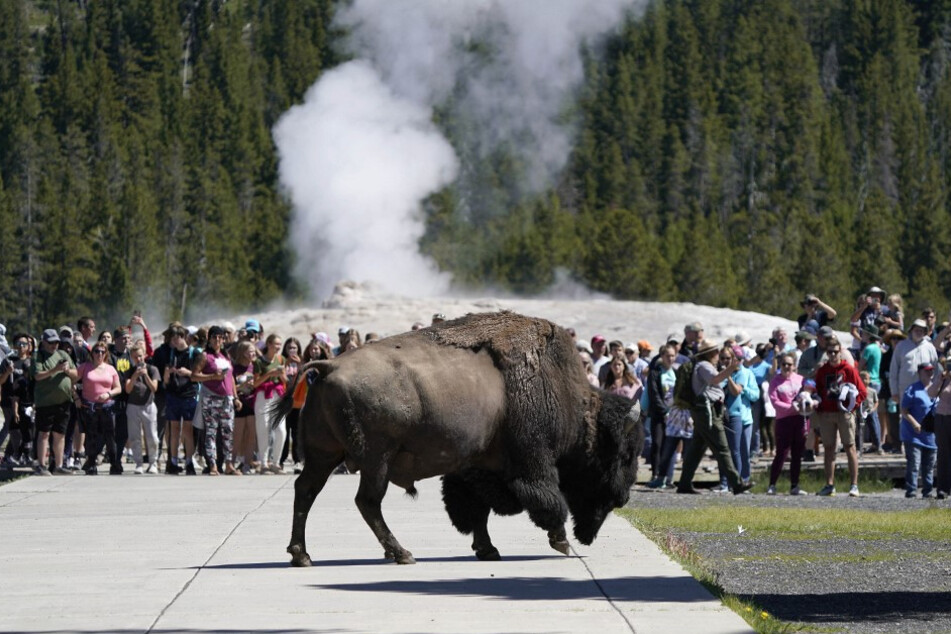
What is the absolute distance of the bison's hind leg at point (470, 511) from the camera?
1020 cm

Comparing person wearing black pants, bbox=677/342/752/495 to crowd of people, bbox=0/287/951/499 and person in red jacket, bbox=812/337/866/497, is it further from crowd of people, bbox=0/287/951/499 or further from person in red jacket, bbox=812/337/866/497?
person in red jacket, bbox=812/337/866/497

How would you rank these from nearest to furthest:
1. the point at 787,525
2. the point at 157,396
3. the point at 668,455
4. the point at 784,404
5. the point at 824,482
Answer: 1. the point at 787,525
2. the point at 784,404
3. the point at 668,455
4. the point at 824,482
5. the point at 157,396

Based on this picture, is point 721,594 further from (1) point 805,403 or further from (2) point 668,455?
(2) point 668,455

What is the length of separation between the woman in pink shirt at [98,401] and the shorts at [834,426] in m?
7.93

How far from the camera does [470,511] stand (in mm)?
10273

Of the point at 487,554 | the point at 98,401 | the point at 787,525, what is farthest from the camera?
the point at 98,401

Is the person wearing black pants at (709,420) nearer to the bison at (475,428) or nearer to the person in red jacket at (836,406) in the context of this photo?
the person in red jacket at (836,406)

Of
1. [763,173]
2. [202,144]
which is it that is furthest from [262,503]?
[763,173]

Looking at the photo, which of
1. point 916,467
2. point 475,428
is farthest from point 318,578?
point 916,467

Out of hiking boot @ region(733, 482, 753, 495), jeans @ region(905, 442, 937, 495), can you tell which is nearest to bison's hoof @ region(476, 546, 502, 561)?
Answer: hiking boot @ region(733, 482, 753, 495)

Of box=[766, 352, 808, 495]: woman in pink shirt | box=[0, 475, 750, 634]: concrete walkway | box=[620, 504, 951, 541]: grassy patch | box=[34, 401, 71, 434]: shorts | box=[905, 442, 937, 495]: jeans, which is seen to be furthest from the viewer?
box=[34, 401, 71, 434]: shorts

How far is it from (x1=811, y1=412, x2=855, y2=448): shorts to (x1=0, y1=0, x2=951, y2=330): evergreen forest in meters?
60.2

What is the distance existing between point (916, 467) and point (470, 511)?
7.78m

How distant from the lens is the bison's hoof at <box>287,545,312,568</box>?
31.9ft
